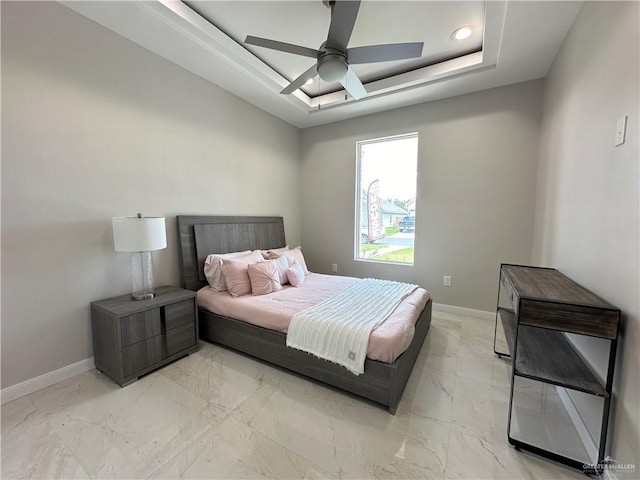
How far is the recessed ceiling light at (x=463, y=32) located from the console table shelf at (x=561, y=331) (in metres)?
2.31

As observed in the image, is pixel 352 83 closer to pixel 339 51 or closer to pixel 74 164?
pixel 339 51

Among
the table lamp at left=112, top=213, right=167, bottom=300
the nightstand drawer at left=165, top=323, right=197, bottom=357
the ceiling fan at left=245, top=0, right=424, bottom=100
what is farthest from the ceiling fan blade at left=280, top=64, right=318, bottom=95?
the nightstand drawer at left=165, top=323, right=197, bottom=357

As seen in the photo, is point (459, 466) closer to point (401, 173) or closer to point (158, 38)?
point (401, 173)

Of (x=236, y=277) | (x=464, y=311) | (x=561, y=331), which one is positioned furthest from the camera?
(x=464, y=311)

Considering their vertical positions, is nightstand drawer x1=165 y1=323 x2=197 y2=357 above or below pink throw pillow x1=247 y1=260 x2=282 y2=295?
below

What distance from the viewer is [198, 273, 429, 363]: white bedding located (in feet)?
5.83

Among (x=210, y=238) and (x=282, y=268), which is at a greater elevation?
(x=210, y=238)

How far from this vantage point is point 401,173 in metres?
3.82

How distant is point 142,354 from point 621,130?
344 centimetres

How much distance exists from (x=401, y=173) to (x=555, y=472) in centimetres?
332

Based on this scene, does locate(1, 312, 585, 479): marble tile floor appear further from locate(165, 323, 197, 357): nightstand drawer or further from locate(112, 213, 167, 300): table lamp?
locate(112, 213, 167, 300): table lamp

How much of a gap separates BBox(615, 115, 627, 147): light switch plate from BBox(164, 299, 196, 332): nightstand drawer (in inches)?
126

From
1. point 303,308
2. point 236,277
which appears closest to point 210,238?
point 236,277

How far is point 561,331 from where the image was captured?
4.39ft
